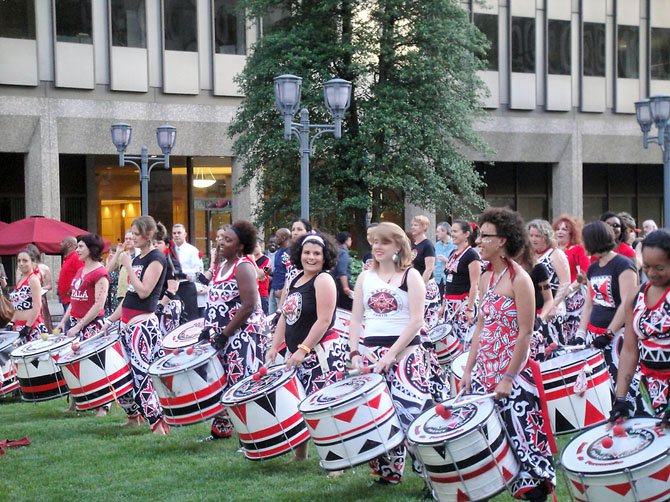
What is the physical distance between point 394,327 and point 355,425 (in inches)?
32.8

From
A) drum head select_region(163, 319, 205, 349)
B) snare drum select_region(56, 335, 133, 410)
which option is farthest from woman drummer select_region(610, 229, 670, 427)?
snare drum select_region(56, 335, 133, 410)

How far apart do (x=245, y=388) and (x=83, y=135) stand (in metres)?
21.7

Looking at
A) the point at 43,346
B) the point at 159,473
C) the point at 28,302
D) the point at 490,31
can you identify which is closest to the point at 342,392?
the point at 159,473

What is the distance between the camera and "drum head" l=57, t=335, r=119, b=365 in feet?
30.0

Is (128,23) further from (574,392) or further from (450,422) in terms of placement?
(450,422)

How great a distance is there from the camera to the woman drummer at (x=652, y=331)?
5004mm

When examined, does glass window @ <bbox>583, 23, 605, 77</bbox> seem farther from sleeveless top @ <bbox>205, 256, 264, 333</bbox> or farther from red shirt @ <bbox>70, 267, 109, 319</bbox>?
sleeveless top @ <bbox>205, 256, 264, 333</bbox>

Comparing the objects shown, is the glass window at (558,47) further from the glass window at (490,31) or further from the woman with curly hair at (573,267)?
the woman with curly hair at (573,267)

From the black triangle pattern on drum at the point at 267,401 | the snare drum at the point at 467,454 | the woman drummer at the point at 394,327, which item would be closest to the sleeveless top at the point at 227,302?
the black triangle pattern on drum at the point at 267,401

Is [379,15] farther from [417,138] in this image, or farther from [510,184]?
[510,184]

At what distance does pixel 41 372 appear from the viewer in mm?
9844

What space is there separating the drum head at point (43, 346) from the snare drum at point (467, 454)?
5487 mm

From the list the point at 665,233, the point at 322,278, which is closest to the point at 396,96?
the point at 322,278

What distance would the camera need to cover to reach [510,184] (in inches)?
1452
